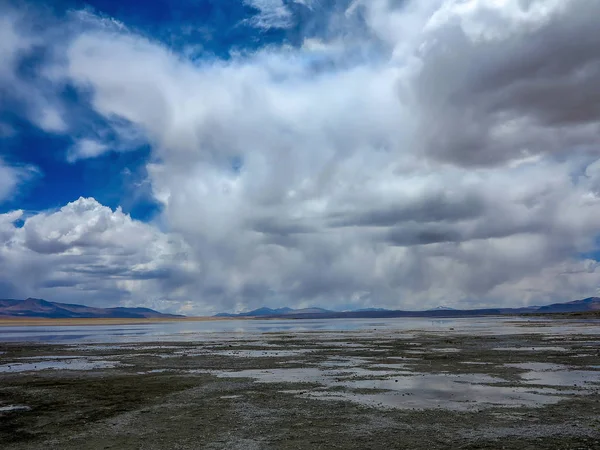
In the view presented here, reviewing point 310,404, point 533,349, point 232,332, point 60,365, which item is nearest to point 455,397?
point 310,404

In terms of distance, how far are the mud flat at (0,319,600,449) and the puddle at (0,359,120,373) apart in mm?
341

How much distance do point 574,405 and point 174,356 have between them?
114 ft

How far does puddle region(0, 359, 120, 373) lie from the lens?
37250mm

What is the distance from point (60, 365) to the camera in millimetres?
39625

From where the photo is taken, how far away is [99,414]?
67.0 feet

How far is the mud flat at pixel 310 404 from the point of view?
624 inches

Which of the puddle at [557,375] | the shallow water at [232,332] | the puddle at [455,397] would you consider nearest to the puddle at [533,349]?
the puddle at [557,375]

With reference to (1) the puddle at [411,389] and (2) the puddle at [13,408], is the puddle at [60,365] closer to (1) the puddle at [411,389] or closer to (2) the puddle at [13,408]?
(1) the puddle at [411,389]

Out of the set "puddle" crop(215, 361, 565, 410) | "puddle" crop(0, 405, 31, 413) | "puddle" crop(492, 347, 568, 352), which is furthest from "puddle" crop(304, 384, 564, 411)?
"puddle" crop(492, 347, 568, 352)

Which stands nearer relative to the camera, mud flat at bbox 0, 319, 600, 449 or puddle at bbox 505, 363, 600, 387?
mud flat at bbox 0, 319, 600, 449

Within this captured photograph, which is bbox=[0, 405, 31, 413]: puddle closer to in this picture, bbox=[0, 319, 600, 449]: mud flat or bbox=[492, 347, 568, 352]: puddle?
bbox=[0, 319, 600, 449]: mud flat

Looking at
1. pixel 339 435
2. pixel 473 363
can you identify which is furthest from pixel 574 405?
pixel 473 363

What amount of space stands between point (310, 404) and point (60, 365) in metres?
26.7

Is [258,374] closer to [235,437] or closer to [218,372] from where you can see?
[218,372]
